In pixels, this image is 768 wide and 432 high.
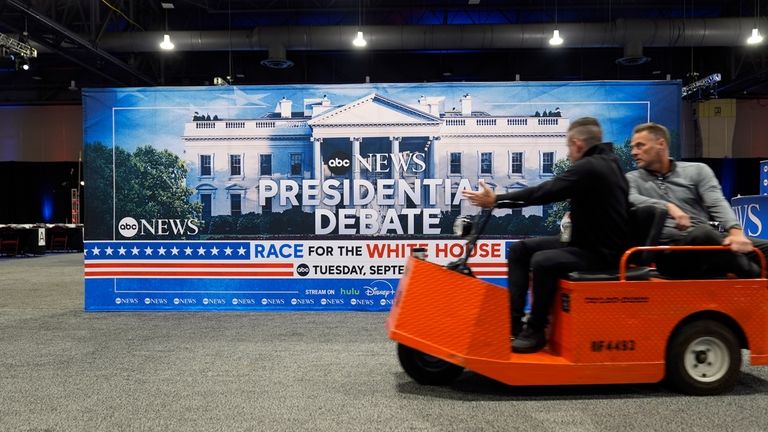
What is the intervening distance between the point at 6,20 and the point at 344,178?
10.2 meters

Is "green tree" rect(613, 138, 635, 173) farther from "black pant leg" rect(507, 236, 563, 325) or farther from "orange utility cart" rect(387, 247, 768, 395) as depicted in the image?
"black pant leg" rect(507, 236, 563, 325)

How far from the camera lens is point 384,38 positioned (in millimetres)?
13102

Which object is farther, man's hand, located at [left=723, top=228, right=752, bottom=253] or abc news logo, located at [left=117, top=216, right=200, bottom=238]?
abc news logo, located at [left=117, top=216, right=200, bottom=238]

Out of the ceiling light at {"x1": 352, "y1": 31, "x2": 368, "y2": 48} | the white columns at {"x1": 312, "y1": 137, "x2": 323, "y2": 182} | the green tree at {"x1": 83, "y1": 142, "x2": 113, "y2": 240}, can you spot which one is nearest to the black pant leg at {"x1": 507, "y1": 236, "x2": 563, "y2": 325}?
the white columns at {"x1": 312, "y1": 137, "x2": 323, "y2": 182}

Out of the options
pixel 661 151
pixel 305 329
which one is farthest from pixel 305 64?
pixel 661 151

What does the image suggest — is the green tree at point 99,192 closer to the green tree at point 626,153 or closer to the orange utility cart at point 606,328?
the orange utility cart at point 606,328

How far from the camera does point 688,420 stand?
2750mm

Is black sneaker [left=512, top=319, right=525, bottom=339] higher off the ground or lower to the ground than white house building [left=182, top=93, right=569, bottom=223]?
lower

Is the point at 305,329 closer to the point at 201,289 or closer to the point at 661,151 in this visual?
the point at 201,289

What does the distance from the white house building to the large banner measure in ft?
0.05

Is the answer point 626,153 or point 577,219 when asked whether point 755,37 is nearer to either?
point 626,153

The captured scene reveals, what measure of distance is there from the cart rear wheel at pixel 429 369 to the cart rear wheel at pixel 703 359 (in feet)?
4.08

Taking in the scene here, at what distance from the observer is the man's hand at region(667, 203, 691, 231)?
10.7 feet

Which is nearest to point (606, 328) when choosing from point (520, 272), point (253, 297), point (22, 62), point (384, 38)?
point (520, 272)
